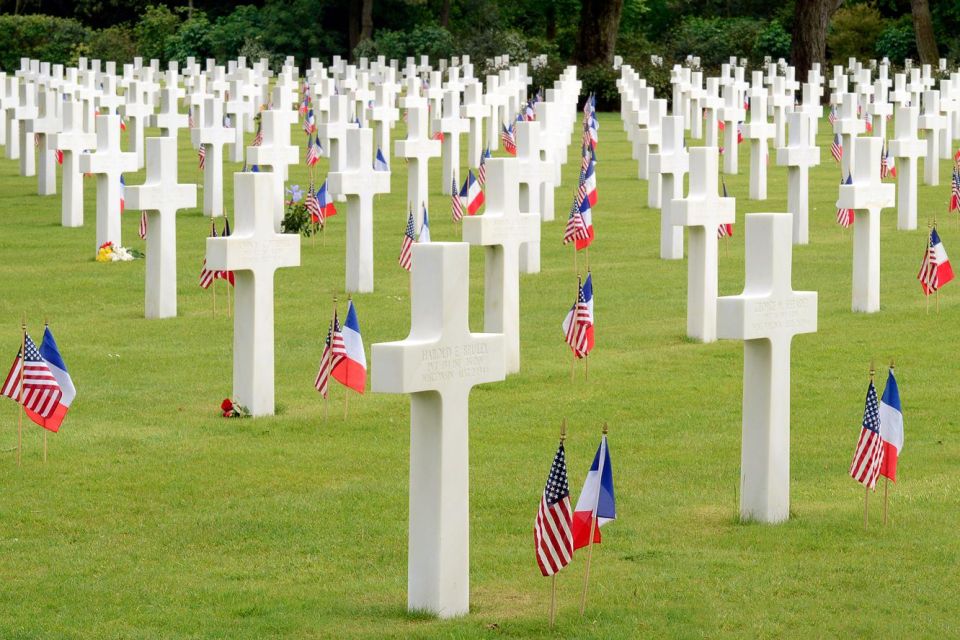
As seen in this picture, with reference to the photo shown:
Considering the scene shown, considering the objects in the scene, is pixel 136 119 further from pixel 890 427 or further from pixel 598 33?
pixel 890 427

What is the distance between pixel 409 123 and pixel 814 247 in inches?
198

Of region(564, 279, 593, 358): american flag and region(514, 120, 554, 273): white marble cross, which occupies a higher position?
region(514, 120, 554, 273): white marble cross

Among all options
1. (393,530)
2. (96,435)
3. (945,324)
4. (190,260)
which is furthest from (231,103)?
(393,530)

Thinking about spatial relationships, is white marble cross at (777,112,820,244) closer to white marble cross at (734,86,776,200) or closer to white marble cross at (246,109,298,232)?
white marble cross at (734,86,776,200)

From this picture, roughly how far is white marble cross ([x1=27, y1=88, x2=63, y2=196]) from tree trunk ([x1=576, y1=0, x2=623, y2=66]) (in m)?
22.4

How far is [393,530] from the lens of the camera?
32.3ft

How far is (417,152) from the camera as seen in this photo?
886 inches

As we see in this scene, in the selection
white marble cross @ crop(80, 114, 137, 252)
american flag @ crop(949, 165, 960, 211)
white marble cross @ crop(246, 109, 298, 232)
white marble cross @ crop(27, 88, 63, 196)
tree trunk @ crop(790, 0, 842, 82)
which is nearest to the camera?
white marble cross @ crop(80, 114, 137, 252)

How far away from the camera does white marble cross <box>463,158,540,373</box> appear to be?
14.2m

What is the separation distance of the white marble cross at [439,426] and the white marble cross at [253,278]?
4858mm

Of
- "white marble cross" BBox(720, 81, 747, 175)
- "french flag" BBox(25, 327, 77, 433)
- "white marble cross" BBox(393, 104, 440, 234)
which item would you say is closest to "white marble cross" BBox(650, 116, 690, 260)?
"white marble cross" BBox(393, 104, 440, 234)

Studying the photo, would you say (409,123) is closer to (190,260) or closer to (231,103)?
(190,260)

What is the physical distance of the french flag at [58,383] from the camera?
36.8 ft

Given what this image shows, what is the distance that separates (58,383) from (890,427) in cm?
491
